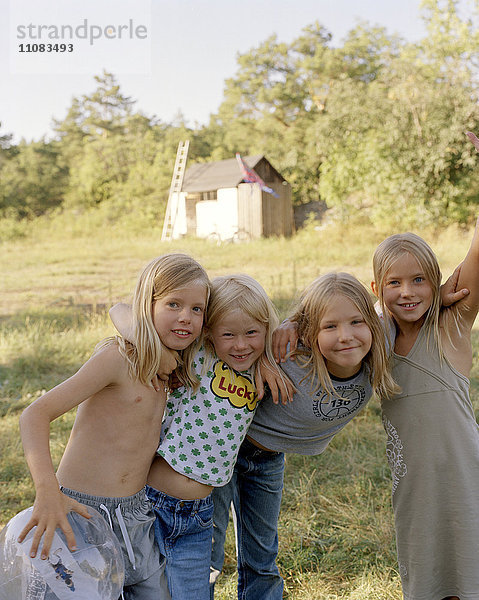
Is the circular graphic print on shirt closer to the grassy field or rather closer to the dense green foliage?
the grassy field

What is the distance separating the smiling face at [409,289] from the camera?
1.83m

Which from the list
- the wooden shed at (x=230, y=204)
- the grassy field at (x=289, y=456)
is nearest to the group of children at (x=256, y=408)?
the grassy field at (x=289, y=456)

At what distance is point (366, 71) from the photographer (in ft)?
87.1

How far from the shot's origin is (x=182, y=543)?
1710mm

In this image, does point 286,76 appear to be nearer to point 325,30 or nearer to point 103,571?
point 325,30

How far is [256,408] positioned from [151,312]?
0.44 meters

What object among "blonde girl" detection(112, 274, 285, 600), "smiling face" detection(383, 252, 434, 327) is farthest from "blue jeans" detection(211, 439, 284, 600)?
"smiling face" detection(383, 252, 434, 327)

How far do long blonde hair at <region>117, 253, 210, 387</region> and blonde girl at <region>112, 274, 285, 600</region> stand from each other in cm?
4

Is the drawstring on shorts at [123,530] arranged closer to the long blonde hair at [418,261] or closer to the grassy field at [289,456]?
the grassy field at [289,456]

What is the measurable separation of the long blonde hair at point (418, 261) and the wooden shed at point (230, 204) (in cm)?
1676

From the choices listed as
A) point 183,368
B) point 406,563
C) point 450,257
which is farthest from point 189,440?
point 450,257

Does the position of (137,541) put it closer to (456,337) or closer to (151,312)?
(151,312)

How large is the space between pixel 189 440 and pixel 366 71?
27510 millimetres

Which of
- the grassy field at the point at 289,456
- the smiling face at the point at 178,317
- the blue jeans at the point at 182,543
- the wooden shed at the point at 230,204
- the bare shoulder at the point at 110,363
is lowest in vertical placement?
the grassy field at the point at 289,456
